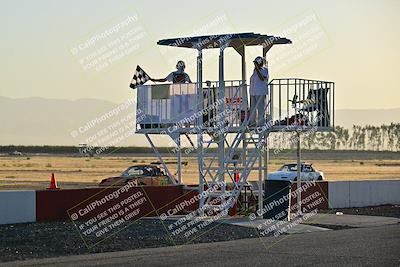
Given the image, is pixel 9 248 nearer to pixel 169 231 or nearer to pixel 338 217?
pixel 169 231

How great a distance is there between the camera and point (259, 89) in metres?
25.2

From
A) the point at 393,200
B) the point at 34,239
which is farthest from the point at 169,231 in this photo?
the point at 393,200

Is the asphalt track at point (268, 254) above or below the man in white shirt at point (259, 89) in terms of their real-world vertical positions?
below

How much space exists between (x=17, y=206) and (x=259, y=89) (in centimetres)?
754

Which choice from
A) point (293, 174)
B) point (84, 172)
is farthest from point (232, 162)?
point (84, 172)

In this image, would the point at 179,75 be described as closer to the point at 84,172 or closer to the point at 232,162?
the point at 232,162

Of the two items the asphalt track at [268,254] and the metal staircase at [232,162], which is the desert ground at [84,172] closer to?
the metal staircase at [232,162]

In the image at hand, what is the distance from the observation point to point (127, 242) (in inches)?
749

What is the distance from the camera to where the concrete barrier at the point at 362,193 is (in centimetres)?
3092

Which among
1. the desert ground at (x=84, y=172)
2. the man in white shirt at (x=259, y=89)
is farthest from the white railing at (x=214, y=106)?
the desert ground at (x=84, y=172)

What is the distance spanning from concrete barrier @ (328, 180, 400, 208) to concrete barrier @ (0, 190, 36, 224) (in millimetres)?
11887

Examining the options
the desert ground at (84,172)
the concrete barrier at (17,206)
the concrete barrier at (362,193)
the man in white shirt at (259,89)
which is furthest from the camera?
the desert ground at (84,172)

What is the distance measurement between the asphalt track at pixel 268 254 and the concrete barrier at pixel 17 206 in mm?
5030

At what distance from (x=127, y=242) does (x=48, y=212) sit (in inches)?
170
